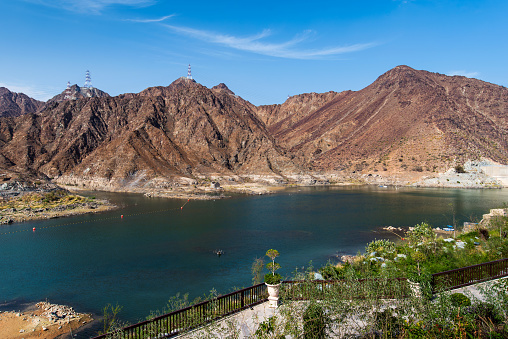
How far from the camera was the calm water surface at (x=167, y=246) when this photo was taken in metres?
29.0

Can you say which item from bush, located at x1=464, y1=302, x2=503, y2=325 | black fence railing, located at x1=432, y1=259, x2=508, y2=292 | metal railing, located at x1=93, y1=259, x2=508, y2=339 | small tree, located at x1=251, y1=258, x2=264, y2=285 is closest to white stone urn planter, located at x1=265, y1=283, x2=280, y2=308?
metal railing, located at x1=93, y1=259, x2=508, y2=339

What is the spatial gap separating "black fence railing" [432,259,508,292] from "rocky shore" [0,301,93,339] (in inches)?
809

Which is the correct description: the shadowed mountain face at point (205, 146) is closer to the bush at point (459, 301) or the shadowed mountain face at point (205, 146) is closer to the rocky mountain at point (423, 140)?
the rocky mountain at point (423, 140)

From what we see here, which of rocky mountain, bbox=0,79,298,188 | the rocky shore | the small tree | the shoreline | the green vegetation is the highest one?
rocky mountain, bbox=0,79,298,188

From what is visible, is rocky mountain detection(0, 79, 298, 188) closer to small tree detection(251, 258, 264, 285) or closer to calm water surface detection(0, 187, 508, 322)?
calm water surface detection(0, 187, 508, 322)

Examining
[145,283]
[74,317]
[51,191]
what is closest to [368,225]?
[145,283]

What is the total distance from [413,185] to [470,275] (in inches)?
5185

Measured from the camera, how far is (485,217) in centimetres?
3569

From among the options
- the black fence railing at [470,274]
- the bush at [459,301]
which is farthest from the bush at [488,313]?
the black fence railing at [470,274]

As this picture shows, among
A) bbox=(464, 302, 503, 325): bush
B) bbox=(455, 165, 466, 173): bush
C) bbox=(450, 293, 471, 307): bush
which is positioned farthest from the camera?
bbox=(455, 165, 466, 173): bush

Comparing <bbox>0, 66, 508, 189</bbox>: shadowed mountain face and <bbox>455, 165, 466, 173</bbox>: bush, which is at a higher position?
<bbox>0, 66, 508, 189</bbox>: shadowed mountain face

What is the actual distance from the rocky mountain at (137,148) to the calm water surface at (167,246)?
67260 millimetres

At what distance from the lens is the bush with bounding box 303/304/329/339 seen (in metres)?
10.8

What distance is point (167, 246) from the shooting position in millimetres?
44688
